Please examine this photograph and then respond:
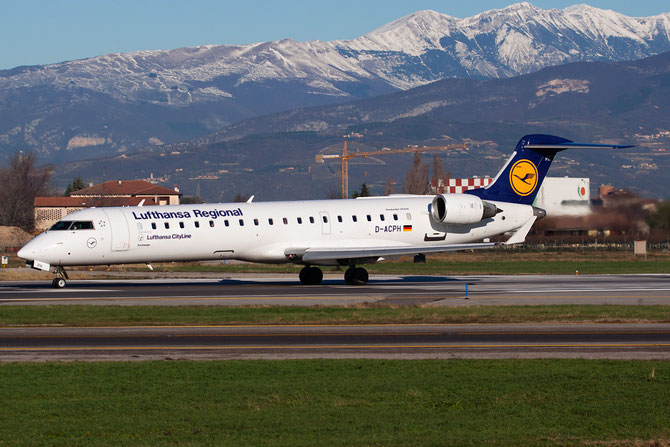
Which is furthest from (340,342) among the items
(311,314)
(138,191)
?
(138,191)

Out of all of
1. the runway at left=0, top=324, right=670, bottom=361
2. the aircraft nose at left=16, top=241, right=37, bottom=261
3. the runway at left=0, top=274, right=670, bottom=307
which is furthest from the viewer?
the aircraft nose at left=16, top=241, right=37, bottom=261

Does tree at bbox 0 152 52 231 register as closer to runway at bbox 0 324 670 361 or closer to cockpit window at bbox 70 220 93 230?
cockpit window at bbox 70 220 93 230

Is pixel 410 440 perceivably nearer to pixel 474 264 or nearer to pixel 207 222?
pixel 207 222

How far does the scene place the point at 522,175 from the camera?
42.5m

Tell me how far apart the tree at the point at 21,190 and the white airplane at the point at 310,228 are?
8702cm

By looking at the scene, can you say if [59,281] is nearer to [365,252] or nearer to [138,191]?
[365,252]

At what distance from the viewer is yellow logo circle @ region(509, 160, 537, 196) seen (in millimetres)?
42438

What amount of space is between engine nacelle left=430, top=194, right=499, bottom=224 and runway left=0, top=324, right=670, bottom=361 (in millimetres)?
16049

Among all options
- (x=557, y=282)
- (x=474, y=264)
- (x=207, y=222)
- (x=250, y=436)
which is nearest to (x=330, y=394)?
(x=250, y=436)

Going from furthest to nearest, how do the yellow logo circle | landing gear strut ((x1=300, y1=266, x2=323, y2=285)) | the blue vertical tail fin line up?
the yellow logo circle
the blue vertical tail fin
landing gear strut ((x1=300, y1=266, x2=323, y2=285))

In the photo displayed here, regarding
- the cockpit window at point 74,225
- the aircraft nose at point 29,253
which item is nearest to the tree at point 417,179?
the cockpit window at point 74,225

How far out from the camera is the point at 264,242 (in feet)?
127

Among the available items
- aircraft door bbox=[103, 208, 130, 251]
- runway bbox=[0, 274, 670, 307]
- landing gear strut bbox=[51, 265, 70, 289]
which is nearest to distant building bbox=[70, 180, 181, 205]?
runway bbox=[0, 274, 670, 307]

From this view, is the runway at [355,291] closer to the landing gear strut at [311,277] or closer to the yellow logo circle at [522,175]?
the landing gear strut at [311,277]
